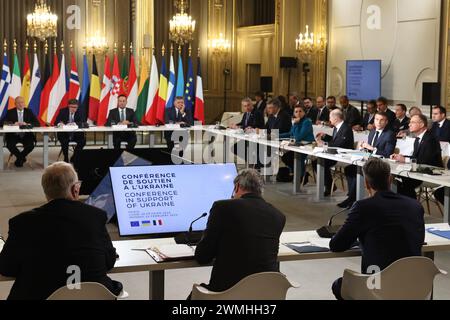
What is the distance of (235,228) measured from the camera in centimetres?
362

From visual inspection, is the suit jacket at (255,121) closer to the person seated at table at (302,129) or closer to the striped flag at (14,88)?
the person seated at table at (302,129)

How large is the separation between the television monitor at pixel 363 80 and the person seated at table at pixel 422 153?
529cm

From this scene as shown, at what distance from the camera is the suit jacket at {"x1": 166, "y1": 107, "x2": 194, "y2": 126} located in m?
13.1

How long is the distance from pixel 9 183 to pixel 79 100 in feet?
11.7

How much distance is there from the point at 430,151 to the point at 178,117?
19.9ft

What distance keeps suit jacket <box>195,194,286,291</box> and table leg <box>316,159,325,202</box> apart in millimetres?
5783

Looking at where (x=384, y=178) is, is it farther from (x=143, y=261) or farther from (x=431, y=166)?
(x=431, y=166)

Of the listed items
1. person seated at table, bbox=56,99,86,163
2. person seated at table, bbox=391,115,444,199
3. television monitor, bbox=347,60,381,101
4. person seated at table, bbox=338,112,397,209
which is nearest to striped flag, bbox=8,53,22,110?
person seated at table, bbox=56,99,86,163

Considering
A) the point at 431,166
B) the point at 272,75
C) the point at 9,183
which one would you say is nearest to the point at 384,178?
the point at 431,166

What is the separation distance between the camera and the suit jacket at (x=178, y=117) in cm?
1311

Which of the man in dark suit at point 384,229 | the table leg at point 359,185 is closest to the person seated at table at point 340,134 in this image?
the table leg at point 359,185

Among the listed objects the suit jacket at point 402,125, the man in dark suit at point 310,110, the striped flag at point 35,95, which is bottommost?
the suit jacket at point 402,125

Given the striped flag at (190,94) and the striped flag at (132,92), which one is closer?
the striped flag at (132,92)
